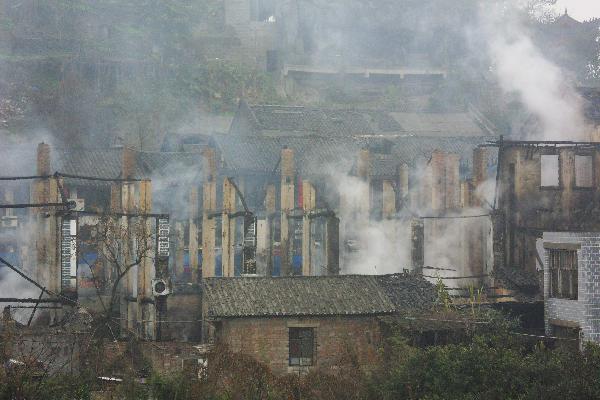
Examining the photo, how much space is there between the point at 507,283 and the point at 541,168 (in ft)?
14.2

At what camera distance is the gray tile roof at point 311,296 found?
2125cm

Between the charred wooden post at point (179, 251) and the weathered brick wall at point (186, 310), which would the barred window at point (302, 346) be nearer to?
the weathered brick wall at point (186, 310)

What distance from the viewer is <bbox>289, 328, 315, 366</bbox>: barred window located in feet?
69.7

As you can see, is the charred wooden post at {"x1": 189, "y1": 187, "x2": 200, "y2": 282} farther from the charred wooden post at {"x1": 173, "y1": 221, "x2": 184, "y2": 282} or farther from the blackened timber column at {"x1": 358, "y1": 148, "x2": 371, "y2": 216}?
the blackened timber column at {"x1": 358, "y1": 148, "x2": 371, "y2": 216}

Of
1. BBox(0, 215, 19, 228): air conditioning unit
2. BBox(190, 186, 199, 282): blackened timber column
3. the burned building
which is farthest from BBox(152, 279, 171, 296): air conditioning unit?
BBox(0, 215, 19, 228): air conditioning unit

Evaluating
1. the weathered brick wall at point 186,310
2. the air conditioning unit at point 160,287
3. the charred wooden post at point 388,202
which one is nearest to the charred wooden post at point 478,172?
the charred wooden post at point 388,202

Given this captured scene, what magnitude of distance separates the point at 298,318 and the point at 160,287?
173 inches

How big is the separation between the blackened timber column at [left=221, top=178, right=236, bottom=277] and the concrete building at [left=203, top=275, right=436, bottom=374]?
19.9ft

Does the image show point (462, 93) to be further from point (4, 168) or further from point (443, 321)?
point (443, 321)

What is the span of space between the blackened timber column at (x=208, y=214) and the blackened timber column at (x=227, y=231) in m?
0.38

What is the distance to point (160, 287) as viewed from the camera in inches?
923

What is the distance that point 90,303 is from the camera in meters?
28.8

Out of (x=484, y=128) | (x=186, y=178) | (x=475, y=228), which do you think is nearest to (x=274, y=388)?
(x=475, y=228)

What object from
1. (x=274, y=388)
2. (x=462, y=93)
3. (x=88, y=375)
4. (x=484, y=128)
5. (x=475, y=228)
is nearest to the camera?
(x=274, y=388)
